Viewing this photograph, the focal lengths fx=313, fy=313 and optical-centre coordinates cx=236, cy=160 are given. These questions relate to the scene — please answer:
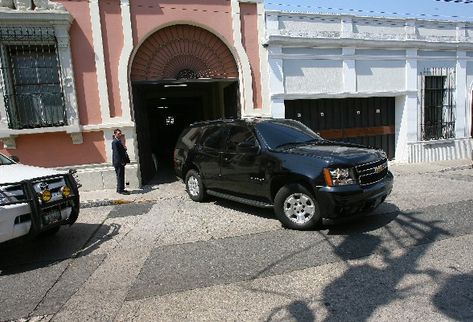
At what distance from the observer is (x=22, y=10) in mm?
7941

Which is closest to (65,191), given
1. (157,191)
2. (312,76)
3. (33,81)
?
(157,191)

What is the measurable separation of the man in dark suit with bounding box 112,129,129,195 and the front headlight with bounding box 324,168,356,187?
5.60 meters

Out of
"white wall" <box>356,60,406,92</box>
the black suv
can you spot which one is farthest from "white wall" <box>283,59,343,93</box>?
the black suv

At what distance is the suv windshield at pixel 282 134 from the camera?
552 centimetres

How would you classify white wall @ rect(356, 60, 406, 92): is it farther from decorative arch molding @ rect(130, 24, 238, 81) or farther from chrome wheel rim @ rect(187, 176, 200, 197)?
chrome wheel rim @ rect(187, 176, 200, 197)

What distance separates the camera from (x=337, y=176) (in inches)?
178

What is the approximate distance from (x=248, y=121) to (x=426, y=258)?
11.9 feet

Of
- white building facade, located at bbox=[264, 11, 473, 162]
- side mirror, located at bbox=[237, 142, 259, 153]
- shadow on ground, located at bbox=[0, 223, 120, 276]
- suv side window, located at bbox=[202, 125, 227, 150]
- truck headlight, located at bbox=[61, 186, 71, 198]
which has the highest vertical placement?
white building facade, located at bbox=[264, 11, 473, 162]

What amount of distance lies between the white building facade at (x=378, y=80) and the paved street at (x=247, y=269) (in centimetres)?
523

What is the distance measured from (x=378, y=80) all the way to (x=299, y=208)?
7844 mm

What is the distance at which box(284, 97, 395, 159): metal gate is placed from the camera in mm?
10602

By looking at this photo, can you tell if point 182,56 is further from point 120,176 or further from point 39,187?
point 39,187

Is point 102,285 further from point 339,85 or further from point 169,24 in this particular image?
point 339,85

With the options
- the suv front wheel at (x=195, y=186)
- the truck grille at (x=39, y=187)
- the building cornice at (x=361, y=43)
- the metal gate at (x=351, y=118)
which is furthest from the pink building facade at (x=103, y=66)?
the truck grille at (x=39, y=187)
